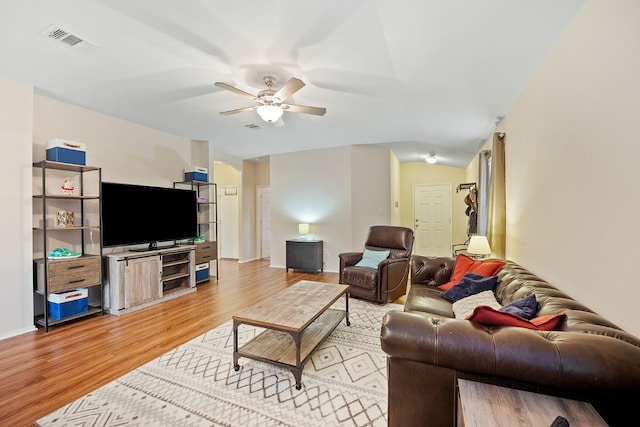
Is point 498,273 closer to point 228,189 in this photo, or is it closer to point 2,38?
point 2,38

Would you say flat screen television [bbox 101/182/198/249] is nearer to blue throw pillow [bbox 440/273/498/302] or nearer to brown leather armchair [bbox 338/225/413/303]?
brown leather armchair [bbox 338/225/413/303]

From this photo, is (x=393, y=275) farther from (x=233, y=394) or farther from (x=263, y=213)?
(x=263, y=213)

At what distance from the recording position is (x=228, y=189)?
24.5 ft

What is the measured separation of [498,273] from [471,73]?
6.13ft

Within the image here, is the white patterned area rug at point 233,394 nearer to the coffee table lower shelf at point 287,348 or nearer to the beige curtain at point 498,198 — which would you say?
the coffee table lower shelf at point 287,348

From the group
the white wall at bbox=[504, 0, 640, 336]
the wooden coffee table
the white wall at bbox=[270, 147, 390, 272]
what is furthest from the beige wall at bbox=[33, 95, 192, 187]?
the white wall at bbox=[504, 0, 640, 336]

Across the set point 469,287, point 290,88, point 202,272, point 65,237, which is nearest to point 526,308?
point 469,287

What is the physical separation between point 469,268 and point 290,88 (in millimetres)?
2639

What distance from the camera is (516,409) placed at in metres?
0.97

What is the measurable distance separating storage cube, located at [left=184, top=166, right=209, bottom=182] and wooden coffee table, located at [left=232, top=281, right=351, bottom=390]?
3.16 meters

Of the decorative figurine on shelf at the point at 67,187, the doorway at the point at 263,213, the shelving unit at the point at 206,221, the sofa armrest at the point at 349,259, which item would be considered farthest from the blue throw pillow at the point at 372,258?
the doorway at the point at 263,213

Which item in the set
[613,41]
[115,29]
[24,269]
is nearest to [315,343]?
[613,41]

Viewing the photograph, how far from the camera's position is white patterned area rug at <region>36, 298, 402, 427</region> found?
1.69 m

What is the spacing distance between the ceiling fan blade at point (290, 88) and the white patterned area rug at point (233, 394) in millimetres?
2391
